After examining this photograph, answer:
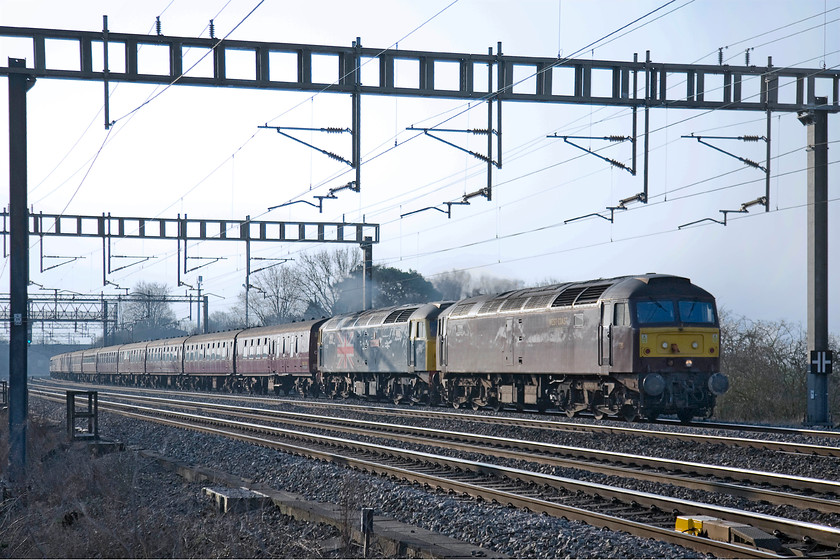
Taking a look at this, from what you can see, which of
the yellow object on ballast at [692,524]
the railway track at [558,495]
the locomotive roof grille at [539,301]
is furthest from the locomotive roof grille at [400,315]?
the yellow object on ballast at [692,524]

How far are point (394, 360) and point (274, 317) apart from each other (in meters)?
56.5

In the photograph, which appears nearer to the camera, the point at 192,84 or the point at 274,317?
the point at 192,84

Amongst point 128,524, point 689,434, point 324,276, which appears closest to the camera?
point 128,524

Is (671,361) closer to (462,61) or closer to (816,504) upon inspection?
(462,61)

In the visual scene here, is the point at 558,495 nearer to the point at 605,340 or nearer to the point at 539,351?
the point at 605,340

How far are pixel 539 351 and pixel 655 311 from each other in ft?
11.9

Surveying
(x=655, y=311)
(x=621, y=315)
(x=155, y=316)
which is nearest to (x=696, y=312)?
(x=655, y=311)

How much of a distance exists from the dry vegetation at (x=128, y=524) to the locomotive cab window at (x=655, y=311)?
10421mm

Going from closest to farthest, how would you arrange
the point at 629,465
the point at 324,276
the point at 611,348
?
the point at 629,465, the point at 611,348, the point at 324,276

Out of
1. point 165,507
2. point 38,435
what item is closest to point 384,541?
point 165,507

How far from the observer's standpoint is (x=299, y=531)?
9.73 m

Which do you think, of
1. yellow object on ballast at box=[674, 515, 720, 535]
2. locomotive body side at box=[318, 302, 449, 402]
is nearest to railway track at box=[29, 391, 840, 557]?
yellow object on ballast at box=[674, 515, 720, 535]

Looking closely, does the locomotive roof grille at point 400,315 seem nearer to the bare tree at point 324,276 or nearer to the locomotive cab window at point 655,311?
the locomotive cab window at point 655,311

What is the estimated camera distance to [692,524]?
8.95m
